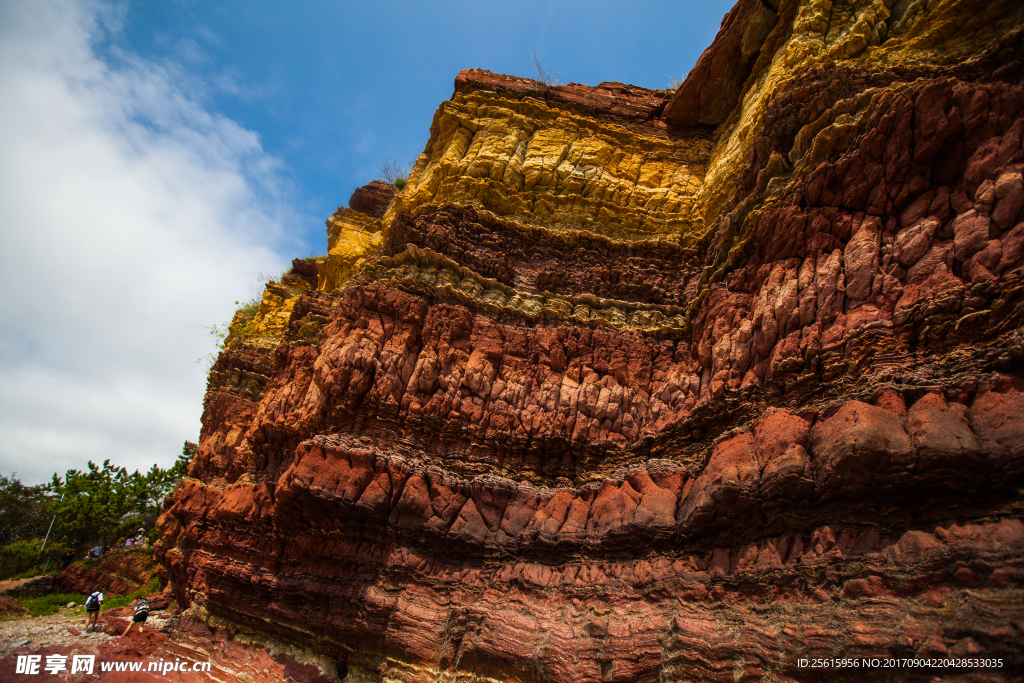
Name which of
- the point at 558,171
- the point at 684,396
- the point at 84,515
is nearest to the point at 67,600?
the point at 84,515

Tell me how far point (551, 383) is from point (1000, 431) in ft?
23.0

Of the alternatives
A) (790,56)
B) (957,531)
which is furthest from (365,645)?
(790,56)

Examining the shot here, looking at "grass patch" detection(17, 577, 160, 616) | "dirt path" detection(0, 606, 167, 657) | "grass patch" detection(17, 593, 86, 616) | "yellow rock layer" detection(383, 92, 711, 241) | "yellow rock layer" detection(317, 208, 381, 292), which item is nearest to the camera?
"dirt path" detection(0, 606, 167, 657)

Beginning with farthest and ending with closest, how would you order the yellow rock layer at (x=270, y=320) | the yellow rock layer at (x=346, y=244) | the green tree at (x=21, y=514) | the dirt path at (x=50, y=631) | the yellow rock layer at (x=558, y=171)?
the green tree at (x=21, y=514) → the yellow rock layer at (x=270, y=320) → the yellow rock layer at (x=346, y=244) → the yellow rock layer at (x=558, y=171) → the dirt path at (x=50, y=631)

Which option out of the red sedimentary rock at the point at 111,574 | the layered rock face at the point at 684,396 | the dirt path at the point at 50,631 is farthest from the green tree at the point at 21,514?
the layered rock face at the point at 684,396

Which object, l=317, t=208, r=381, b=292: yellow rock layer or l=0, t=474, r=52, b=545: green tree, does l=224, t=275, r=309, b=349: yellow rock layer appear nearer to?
l=317, t=208, r=381, b=292: yellow rock layer

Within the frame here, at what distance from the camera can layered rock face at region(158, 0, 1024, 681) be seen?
17.6 ft

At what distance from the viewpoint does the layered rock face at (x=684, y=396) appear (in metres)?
5.37

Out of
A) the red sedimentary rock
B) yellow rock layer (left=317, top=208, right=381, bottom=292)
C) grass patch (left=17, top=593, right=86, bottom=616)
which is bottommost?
grass patch (left=17, top=593, right=86, bottom=616)

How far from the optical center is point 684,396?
984 centimetres

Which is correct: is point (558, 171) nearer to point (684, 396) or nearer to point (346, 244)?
point (684, 396)

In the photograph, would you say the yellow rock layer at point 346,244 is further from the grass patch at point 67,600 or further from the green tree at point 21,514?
the green tree at point 21,514

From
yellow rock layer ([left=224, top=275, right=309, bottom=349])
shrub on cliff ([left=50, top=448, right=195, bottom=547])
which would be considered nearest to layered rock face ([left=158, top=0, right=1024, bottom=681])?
yellow rock layer ([left=224, top=275, right=309, bottom=349])

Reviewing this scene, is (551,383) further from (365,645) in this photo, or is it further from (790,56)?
(790,56)
